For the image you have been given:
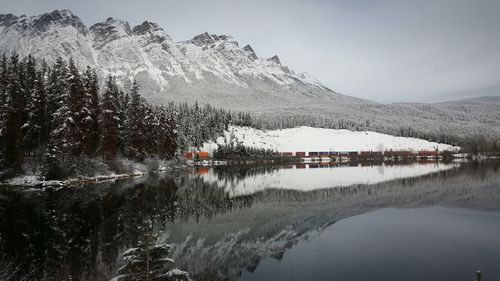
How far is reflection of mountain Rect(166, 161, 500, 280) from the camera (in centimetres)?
2725

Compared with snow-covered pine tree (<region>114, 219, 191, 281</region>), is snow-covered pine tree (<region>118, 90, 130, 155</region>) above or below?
above

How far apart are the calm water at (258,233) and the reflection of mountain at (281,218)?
123 millimetres

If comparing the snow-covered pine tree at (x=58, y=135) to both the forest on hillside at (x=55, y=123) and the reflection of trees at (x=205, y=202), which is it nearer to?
the forest on hillside at (x=55, y=123)

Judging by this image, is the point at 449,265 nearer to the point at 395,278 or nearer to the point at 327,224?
the point at 395,278

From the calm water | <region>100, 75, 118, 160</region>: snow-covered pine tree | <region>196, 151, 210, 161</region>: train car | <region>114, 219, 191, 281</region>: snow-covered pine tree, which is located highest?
<region>100, 75, 118, 160</region>: snow-covered pine tree

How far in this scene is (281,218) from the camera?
43.6 m

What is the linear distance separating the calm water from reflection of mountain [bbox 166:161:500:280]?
123 millimetres

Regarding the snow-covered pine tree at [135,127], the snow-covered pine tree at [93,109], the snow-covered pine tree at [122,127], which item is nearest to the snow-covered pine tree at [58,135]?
the snow-covered pine tree at [93,109]

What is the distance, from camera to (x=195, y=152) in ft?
566

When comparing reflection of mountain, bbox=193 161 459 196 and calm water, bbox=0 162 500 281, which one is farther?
reflection of mountain, bbox=193 161 459 196

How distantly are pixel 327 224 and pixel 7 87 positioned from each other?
59523mm

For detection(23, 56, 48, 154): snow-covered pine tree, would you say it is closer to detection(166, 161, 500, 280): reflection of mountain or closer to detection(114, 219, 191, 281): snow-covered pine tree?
detection(166, 161, 500, 280): reflection of mountain

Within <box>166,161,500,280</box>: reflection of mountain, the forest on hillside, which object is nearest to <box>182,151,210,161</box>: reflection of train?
the forest on hillside

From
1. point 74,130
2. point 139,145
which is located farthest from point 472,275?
point 139,145
